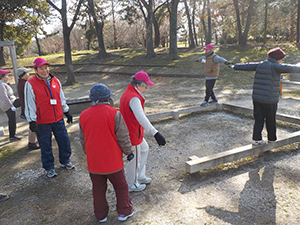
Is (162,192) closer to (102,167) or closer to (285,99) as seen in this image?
(102,167)

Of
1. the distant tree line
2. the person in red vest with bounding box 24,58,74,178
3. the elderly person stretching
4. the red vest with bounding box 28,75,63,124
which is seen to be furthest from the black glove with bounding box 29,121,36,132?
the distant tree line

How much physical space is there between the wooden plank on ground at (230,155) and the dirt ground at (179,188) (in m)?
0.14

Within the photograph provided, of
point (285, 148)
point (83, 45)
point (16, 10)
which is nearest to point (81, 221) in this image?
point (285, 148)

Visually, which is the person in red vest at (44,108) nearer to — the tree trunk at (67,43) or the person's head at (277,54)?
the person's head at (277,54)

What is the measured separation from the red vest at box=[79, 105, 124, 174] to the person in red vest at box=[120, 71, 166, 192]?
0.54 meters

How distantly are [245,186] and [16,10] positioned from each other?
2103 centimetres

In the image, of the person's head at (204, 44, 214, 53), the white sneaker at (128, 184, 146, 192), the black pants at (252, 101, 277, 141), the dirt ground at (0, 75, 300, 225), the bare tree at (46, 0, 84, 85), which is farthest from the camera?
the bare tree at (46, 0, 84, 85)

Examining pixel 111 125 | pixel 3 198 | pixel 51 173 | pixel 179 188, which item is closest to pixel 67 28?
pixel 51 173

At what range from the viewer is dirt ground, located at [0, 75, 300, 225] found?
3.12 metres

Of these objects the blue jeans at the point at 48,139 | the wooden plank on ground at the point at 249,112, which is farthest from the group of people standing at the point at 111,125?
the wooden plank on ground at the point at 249,112

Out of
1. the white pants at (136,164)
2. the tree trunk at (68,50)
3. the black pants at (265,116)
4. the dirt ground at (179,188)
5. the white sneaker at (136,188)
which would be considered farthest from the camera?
the tree trunk at (68,50)

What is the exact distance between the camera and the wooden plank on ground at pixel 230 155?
3.98m

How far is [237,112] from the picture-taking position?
7.62 meters

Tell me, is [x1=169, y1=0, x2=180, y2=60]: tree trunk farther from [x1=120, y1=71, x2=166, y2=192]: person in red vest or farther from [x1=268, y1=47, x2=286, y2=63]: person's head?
[x1=120, y1=71, x2=166, y2=192]: person in red vest
